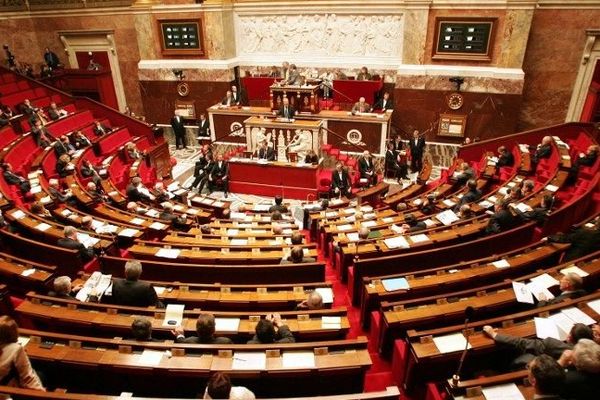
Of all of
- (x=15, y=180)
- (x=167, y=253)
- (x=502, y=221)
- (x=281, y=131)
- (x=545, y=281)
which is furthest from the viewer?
(x=281, y=131)

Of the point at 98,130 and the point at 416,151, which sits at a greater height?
the point at 98,130

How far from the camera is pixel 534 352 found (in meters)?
3.21

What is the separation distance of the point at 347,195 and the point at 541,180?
4209 mm

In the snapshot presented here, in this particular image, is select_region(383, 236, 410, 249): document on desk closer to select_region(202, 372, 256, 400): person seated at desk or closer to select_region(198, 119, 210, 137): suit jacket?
select_region(202, 372, 256, 400): person seated at desk

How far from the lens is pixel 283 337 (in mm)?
3611

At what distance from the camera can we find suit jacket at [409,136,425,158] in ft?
37.7

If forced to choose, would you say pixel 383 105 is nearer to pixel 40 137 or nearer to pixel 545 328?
pixel 40 137

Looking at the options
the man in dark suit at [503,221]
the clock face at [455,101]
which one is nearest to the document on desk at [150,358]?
the man in dark suit at [503,221]

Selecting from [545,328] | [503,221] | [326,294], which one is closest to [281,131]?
[503,221]

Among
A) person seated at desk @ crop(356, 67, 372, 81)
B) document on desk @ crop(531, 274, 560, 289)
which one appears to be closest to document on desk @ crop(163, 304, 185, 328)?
document on desk @ crop(531, 274, 560, 289)

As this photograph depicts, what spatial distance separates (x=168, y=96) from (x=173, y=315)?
12.7 metres

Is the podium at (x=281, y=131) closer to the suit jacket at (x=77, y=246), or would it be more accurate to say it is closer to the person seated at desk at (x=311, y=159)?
the person seated at desk at (x=311, y=159)

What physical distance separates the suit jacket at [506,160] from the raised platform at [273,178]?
4.35m

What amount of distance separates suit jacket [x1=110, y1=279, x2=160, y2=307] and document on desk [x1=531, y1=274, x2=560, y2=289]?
3997 mm
